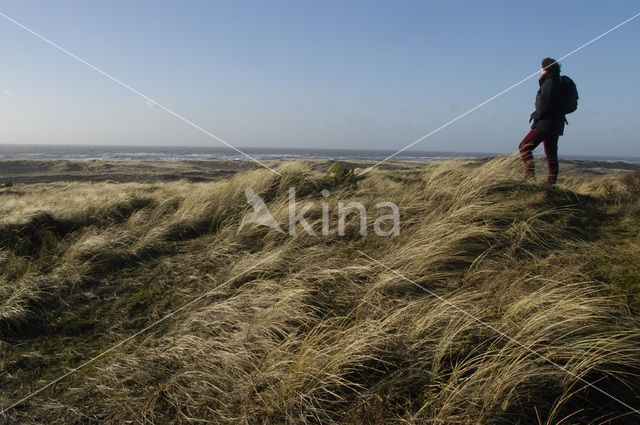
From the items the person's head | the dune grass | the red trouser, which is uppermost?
the person's head

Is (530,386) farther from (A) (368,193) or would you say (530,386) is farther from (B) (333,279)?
(A) (368,193)

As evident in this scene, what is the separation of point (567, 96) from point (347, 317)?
15.9ft

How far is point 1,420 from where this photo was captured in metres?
1.90

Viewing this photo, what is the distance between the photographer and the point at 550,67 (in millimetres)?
5078

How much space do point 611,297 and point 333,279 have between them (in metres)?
1.84

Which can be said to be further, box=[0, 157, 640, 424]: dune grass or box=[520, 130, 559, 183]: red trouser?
box=[520, 130, 559, 183]: red trouser

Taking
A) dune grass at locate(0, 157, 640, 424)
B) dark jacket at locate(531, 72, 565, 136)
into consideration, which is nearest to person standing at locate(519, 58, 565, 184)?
dark jacket at locate(531, 72, 565, 136)

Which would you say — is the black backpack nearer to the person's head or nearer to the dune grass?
the person's head

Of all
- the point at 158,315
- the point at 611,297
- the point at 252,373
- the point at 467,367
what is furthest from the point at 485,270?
the point at 158,315

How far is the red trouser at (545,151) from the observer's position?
16.5 feet

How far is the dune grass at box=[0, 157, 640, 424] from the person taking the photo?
1740mm

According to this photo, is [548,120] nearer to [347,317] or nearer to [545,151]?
[545,151]

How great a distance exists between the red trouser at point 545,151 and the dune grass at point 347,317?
0.61 m

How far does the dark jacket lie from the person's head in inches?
2.0
